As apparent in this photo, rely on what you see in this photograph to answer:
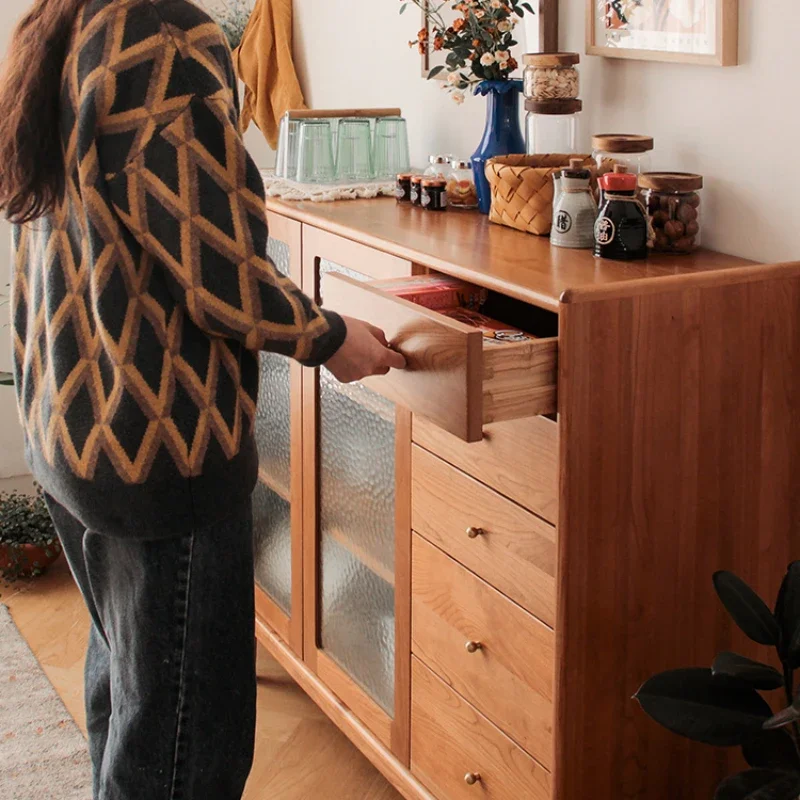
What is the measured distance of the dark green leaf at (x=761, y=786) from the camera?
136 cm

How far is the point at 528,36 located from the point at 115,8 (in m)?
0.95

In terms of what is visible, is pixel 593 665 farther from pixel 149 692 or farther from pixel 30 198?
pixel 30 198

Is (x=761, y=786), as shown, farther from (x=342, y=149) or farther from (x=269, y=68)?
(x=269, y=68)

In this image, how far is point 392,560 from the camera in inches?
77.4

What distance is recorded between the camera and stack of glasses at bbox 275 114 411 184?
7.68 feet

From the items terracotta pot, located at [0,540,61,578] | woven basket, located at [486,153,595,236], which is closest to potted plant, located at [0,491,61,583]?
terracotta pot, located at [0,540,61,578]

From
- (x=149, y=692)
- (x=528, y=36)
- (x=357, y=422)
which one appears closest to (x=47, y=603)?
(x=357, y=422)

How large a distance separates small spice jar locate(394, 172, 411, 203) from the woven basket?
0.26 metres

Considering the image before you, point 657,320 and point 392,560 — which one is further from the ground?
point 657,320

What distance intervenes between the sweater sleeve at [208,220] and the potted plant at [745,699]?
61cm

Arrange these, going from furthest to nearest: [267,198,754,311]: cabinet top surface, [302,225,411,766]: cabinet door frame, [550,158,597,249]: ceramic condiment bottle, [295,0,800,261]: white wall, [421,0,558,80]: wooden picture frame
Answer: [421,0,558,80]: wooden picture frame < [302,225,411,766]: cabinet door frame < [550,158,597,249]: ceramic condiment bottle < [295,0,800,261]: white wall < [267,198,754,311]: cabinet top surface

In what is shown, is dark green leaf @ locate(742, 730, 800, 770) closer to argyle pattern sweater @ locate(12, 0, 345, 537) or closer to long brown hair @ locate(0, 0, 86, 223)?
argyle pattern sweater @ locate(12, 0, 345, 537)

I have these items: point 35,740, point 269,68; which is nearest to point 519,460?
point 35,740

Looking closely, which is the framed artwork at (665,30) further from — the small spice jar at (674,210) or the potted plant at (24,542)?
the potted plant at (24,542)
